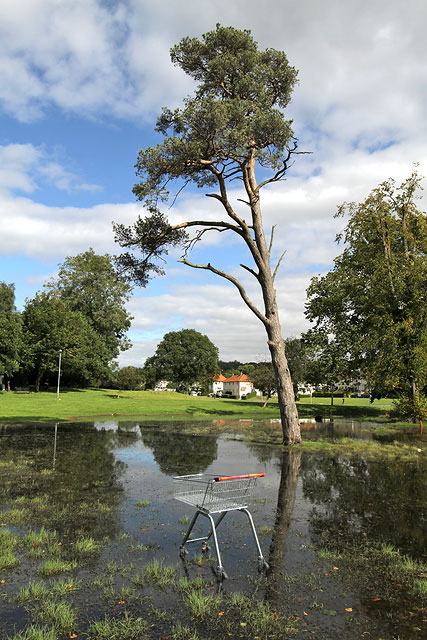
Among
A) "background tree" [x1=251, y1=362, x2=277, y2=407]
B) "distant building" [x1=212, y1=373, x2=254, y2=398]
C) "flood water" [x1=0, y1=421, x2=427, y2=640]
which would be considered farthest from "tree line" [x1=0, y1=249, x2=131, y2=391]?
"distant building" [x1=212, y1=373, x2=254, y2=398]

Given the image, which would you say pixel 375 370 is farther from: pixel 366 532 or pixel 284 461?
pixel 366 532

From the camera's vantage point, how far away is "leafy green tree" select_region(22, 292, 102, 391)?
51250 mm

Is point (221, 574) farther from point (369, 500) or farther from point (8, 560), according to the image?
point (369, 500)

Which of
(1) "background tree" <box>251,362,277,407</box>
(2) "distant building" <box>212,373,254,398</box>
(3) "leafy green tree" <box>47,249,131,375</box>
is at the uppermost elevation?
(3) "leafy green tree" <box>47,249,131,375</box>

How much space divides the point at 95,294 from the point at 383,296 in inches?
1695

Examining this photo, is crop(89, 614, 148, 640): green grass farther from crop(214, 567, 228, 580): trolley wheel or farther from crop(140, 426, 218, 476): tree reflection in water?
crop(140, 426, 218, 476): tree reflection in water

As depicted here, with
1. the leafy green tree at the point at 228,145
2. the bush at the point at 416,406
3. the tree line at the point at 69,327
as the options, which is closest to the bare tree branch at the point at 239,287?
the leafy green tree at the point at 228,145

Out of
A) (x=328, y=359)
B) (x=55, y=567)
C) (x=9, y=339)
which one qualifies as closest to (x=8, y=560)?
(x=55, y=567)

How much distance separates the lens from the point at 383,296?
91.2 ft

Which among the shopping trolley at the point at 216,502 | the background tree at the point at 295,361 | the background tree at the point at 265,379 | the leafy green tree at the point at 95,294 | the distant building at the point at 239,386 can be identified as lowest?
the distant building at the point at 239,386

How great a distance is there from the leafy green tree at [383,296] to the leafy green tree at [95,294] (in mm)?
31461

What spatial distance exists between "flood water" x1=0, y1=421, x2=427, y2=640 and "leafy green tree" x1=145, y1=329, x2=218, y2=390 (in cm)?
6896

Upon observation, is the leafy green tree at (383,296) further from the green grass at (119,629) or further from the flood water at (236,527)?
the green grass at (119,629)

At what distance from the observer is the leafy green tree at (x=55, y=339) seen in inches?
2018
